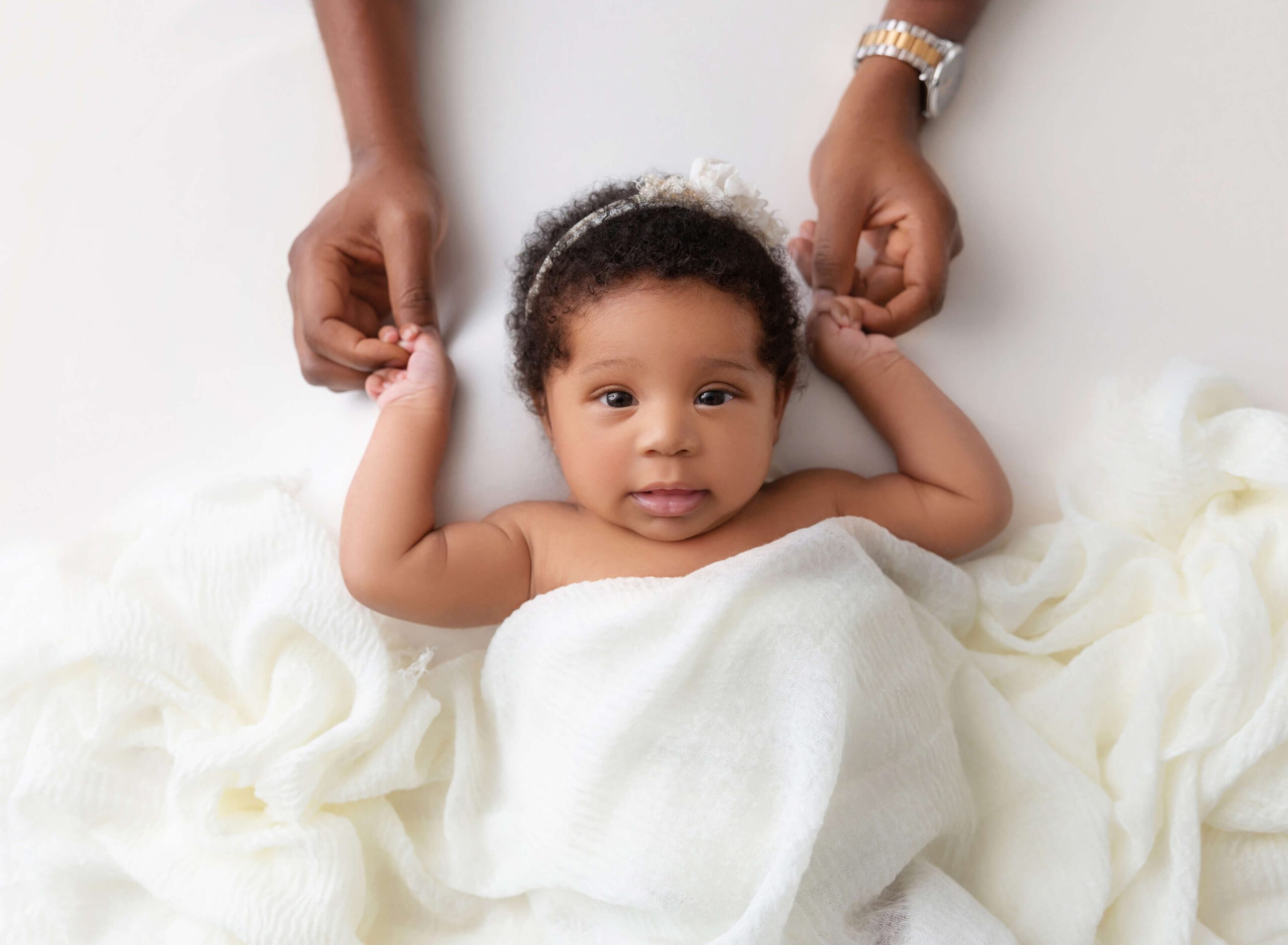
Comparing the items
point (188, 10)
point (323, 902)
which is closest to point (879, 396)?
point (323, 902)

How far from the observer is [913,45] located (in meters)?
1.28

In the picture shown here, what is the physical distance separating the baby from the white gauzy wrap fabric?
0.06 m

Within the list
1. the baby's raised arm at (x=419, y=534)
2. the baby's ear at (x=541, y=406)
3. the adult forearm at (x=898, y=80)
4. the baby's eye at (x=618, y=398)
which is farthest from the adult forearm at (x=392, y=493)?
the adult forearm at (x=898, y=80)

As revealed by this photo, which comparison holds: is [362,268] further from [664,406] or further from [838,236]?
[838,236]

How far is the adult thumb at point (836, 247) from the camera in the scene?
1198 millimetres

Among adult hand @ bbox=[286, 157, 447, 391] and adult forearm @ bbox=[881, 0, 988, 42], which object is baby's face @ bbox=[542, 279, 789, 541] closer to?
adult hand @ bbox=[286, 157, 447, 391]

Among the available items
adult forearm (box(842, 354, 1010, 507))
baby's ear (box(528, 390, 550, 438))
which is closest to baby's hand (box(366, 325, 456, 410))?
baby's ear (box(528, 390, 550, 438))

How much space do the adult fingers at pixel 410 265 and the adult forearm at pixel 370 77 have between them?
14cm

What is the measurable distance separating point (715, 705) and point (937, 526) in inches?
14.1

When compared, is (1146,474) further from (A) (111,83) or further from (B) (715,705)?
(A) (111,83)

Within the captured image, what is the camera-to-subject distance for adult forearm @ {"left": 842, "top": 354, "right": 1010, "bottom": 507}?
3.74 ft

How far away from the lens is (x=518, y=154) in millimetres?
1312

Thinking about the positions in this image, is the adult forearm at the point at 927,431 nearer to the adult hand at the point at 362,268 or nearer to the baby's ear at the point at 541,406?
the baby's ear at the point at 541,406

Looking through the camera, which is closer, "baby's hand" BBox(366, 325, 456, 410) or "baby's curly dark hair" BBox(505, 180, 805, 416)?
"baby's curly dark hair" BBox(505, 180, 805, 416)
